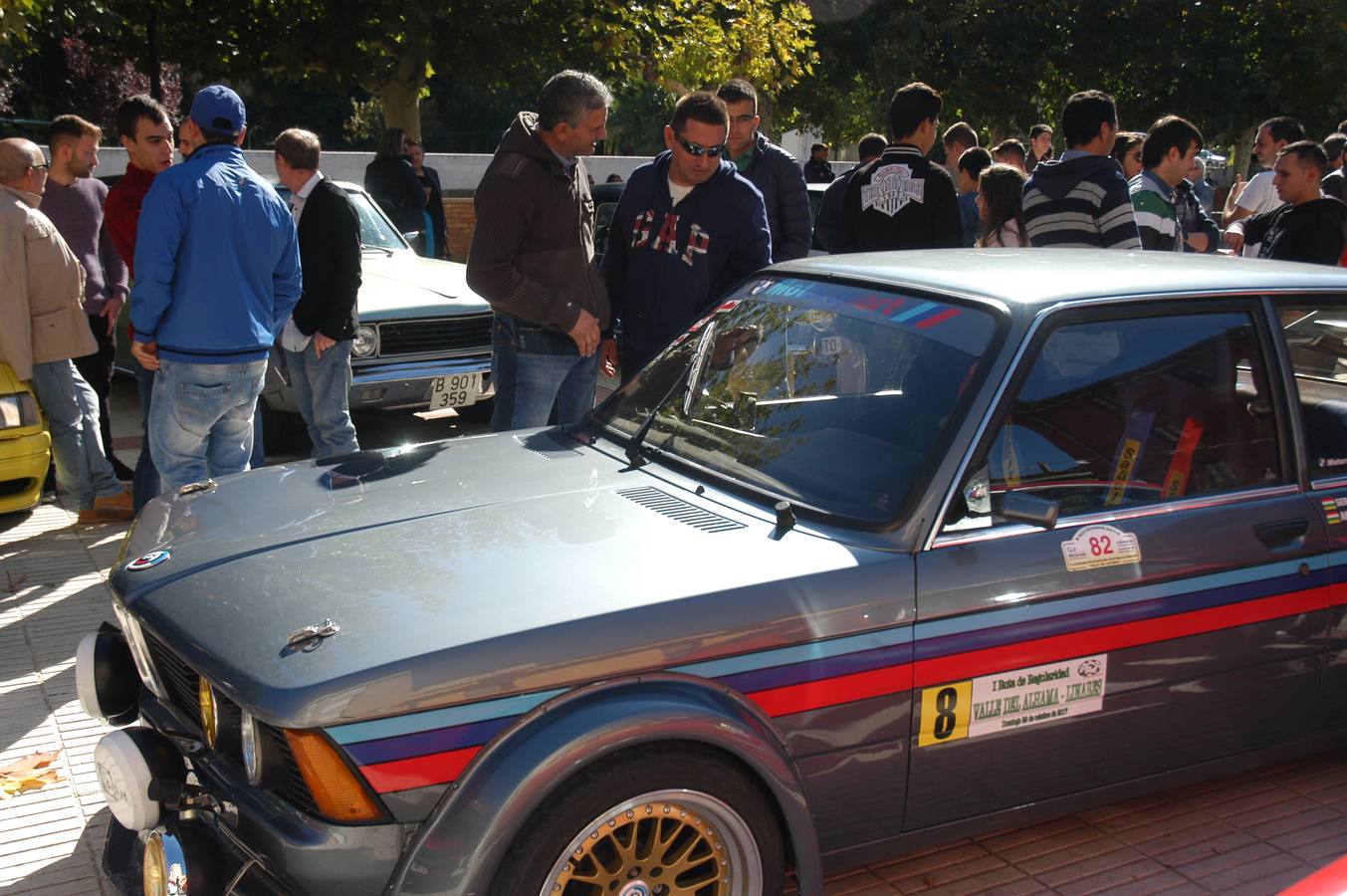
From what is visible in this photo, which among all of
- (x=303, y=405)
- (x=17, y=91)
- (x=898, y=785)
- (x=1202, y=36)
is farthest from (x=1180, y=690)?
(x=1202, y=36)

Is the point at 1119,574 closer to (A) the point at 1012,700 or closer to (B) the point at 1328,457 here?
(A) the point at 1012,700

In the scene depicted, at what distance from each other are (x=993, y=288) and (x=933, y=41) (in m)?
29.3

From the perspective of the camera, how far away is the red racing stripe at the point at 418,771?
2357 mm

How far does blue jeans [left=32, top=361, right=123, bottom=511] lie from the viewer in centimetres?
616

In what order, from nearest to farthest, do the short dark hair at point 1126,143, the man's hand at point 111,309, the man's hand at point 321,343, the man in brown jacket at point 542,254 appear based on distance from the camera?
the man in brown jacket at point 542,254 → the man's hand at point 321,343 → the man's hand at point 111,309 → the short dark hair at point 1126,143

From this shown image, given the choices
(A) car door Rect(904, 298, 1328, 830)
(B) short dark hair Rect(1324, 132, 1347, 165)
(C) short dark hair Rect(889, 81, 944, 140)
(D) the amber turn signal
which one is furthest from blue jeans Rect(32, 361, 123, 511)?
(B) short dark hair Rect(1324, 132, 1347, 165)

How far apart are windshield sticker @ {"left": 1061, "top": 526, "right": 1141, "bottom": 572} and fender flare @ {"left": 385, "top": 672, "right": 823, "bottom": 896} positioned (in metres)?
0.88

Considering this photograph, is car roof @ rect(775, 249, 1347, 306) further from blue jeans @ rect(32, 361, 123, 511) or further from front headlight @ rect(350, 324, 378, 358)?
blue jeans @ rect(32, 361, 123, 511)

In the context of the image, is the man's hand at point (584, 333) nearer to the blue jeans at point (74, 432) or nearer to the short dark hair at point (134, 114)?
the short dark hair at point (134, 114)

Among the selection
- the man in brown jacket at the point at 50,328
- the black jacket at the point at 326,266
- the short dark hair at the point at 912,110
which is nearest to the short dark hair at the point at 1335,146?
the short dark hair at the point at 912,110

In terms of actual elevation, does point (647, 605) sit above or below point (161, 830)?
above

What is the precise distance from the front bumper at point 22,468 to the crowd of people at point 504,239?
0.20m

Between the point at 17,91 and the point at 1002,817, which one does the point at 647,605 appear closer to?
the point at 1002,817

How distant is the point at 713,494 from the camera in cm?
319
